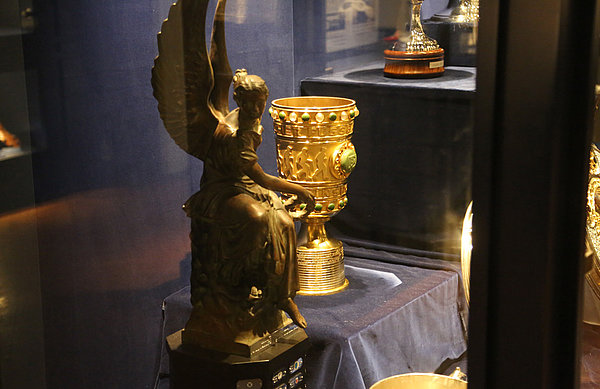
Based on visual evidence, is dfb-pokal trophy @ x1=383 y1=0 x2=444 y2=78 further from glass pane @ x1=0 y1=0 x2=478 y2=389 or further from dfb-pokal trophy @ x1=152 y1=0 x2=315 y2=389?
dfb-pokal trophy @ x1=152 y1=0 x2=315 y2=389

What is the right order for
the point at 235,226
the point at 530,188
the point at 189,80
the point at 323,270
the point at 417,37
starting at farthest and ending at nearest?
the point at 323,270, the point at 235,226, the point at 189,80, the point at 417,37, the point at 530,188

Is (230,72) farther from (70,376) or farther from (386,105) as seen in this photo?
(70,376)

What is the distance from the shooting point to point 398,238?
825 millimetres

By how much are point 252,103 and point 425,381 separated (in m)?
0.48

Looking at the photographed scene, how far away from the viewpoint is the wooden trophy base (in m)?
0.51

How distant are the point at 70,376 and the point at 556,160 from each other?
0.44 m

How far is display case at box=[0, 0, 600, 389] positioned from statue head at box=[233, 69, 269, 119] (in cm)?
1

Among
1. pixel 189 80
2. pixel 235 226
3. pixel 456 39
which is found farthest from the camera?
pixel 235 226

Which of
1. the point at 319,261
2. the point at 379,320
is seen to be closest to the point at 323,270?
the point at 319,261

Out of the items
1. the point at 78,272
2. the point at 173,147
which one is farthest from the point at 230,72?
the point at 78,272

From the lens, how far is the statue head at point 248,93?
2.77ft

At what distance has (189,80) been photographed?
751 mm

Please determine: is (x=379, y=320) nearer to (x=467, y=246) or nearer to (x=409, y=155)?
(x=409, y=155)

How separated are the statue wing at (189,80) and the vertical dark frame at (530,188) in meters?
0.38
